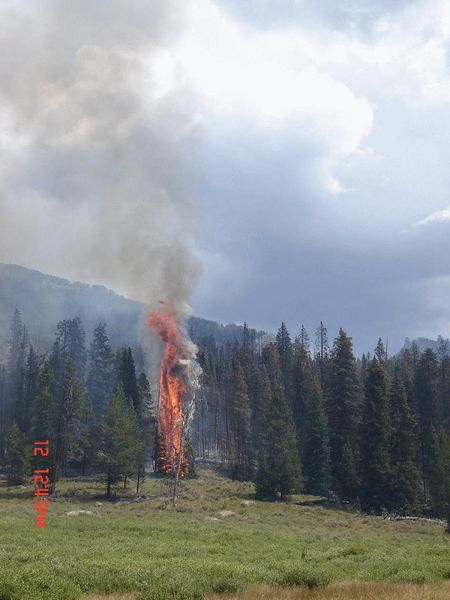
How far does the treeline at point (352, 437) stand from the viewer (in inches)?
2229

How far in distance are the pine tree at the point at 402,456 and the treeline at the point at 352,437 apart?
4.0 inches

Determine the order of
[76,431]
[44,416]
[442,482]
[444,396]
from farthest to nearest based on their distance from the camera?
[444,396], [76,431], [44,416], [442,482]

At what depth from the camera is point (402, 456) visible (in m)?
58.9

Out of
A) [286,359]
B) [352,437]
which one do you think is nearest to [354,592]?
[352,437]

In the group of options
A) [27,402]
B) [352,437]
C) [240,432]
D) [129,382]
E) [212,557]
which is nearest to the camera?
[212,557]

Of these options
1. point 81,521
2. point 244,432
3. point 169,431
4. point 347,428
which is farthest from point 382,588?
point 244,432

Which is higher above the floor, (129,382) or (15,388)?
(15,388)

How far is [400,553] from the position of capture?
26.2 m

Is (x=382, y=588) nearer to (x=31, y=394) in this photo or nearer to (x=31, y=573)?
(x=31, y=573)

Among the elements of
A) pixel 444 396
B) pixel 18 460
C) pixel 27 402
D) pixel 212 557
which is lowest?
A: pixel 212 557

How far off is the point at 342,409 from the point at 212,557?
48442mm

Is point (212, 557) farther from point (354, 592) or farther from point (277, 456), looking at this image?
point (277, 456)

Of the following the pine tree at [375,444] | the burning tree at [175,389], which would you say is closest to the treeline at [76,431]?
the burning tree at [175,389]

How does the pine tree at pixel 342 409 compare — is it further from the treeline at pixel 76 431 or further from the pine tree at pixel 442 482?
the treeline at pixel 76 431
